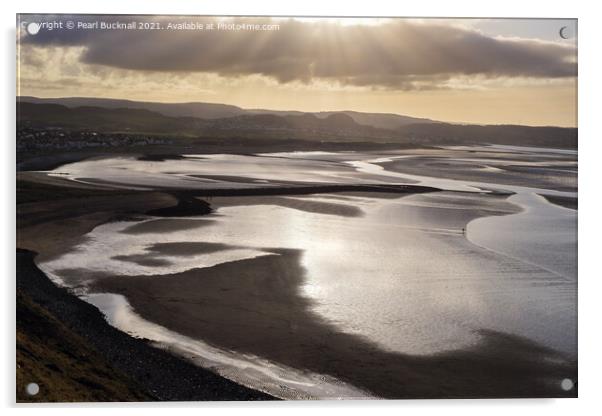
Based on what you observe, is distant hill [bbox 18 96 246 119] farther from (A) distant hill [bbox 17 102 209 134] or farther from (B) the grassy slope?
(B) the grassy slope

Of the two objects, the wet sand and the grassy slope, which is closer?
the grassy slope

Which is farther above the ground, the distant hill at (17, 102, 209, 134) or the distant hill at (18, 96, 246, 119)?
the distant hill at (18, 96, 246, 119)

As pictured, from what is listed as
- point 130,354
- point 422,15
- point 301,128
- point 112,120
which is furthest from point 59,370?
point 422,15

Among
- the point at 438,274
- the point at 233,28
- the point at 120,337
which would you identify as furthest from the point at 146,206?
the point at 438,274

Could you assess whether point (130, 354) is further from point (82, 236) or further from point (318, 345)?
point (318, 345)

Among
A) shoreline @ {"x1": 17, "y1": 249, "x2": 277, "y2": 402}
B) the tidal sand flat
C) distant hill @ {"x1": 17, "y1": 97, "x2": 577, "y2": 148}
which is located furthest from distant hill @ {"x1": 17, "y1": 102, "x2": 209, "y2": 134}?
shoreline @ {"x1": 17, "y1": 249, "x2": 277, "y2": 402}

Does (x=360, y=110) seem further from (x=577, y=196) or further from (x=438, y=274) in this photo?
(x=577, y=196)

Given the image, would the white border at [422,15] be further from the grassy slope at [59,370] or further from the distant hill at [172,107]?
the distant hill at [172,107]
